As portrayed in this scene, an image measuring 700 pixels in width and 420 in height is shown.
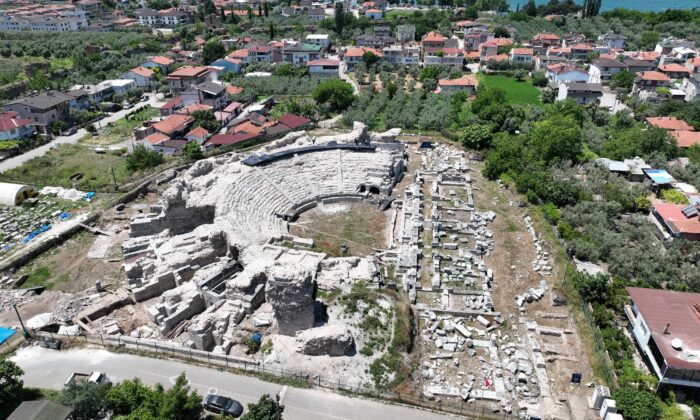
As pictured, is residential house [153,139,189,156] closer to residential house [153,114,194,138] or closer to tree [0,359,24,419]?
residential house [153,114,194,138]

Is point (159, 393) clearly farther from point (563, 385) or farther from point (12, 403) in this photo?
point (563, 385)

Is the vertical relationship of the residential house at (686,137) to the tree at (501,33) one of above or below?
below

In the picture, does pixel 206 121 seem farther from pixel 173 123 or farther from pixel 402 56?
pixel 402 56

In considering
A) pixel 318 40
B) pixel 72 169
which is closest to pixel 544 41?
pixel 318 40

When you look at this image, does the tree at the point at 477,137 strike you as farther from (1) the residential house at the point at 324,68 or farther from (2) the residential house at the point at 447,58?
(2) the residential house at the point at 447,58

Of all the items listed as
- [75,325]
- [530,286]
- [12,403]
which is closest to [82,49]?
[75,325]

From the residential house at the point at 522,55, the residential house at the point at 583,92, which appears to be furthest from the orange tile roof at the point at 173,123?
the residential house at the point at 522,55

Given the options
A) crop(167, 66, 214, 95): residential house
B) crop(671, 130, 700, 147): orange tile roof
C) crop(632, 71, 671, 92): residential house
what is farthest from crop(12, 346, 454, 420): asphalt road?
crop(632, 71, 671, 92): residential house
